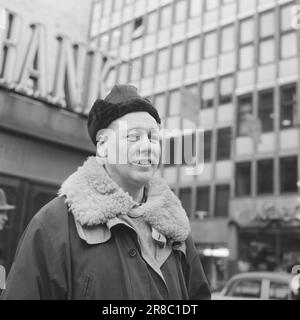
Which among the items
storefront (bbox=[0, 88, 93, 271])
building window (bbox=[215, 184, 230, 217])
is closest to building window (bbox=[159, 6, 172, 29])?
building window (bbox=[215, 184, 230, 217])

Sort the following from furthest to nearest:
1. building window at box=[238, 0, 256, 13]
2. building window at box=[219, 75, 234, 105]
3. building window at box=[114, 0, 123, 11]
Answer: building window at box=[114, 0, 123, 11] → building window at box=[219, 75, 234, 105] → building window at box=[238, 0, 256, 13]

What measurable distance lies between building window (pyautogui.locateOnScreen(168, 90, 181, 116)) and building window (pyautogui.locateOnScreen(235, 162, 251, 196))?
15.9 feet

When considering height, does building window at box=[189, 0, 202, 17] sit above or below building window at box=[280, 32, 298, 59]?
above

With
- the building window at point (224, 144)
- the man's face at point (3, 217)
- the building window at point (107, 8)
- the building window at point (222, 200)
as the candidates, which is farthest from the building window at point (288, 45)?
the man's face at point (3, 217)

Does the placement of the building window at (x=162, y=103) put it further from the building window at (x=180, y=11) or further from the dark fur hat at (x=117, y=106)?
the dark fur hat at (x=117, y=106)

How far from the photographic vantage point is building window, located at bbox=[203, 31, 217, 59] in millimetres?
23663

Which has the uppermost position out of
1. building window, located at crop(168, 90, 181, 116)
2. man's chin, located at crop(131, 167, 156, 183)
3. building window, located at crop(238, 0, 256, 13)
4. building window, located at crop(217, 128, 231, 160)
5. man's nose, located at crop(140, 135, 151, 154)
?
building window, located at crop(238, 0, 256, 13)

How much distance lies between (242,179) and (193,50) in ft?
24.9

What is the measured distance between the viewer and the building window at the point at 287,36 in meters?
20.5

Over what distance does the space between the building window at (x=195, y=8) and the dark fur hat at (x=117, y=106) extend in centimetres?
2382

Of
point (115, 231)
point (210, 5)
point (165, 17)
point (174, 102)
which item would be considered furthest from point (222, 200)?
point (115, 231)

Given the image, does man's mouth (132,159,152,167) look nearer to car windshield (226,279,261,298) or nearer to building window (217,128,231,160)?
car windshield (226,279,261,298)

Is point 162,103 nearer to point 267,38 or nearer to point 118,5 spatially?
point 267,38

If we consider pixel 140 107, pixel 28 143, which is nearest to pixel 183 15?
pixel 28 143
